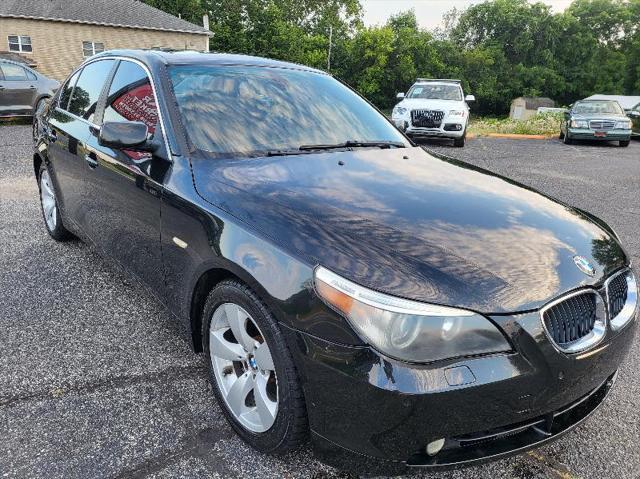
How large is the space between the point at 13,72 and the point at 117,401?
12.8m

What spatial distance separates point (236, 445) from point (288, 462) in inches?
9.6

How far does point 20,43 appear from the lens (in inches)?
1084

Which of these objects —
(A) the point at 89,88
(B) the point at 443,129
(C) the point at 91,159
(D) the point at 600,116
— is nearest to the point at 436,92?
(B) the point at 443,129

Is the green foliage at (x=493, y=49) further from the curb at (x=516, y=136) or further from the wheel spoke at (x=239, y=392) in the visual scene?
the wheel spoke at (x=239, y=392)

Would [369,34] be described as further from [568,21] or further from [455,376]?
[455,376]

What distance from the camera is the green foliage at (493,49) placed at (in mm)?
52188

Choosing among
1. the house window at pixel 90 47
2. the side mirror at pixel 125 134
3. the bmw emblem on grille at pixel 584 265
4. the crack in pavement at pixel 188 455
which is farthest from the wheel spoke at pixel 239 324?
the house window at pixel 90 47

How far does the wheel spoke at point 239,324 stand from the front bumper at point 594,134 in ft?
48.9

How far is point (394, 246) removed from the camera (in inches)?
75.0

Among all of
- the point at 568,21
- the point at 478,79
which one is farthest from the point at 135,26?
the point at 568,21

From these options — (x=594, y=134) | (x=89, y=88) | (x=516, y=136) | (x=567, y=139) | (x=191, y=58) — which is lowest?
(x=516, y=136)

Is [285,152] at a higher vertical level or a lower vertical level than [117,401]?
higher

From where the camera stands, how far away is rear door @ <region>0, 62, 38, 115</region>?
12.3m

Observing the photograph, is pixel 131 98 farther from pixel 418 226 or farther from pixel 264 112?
pixel 418 226
